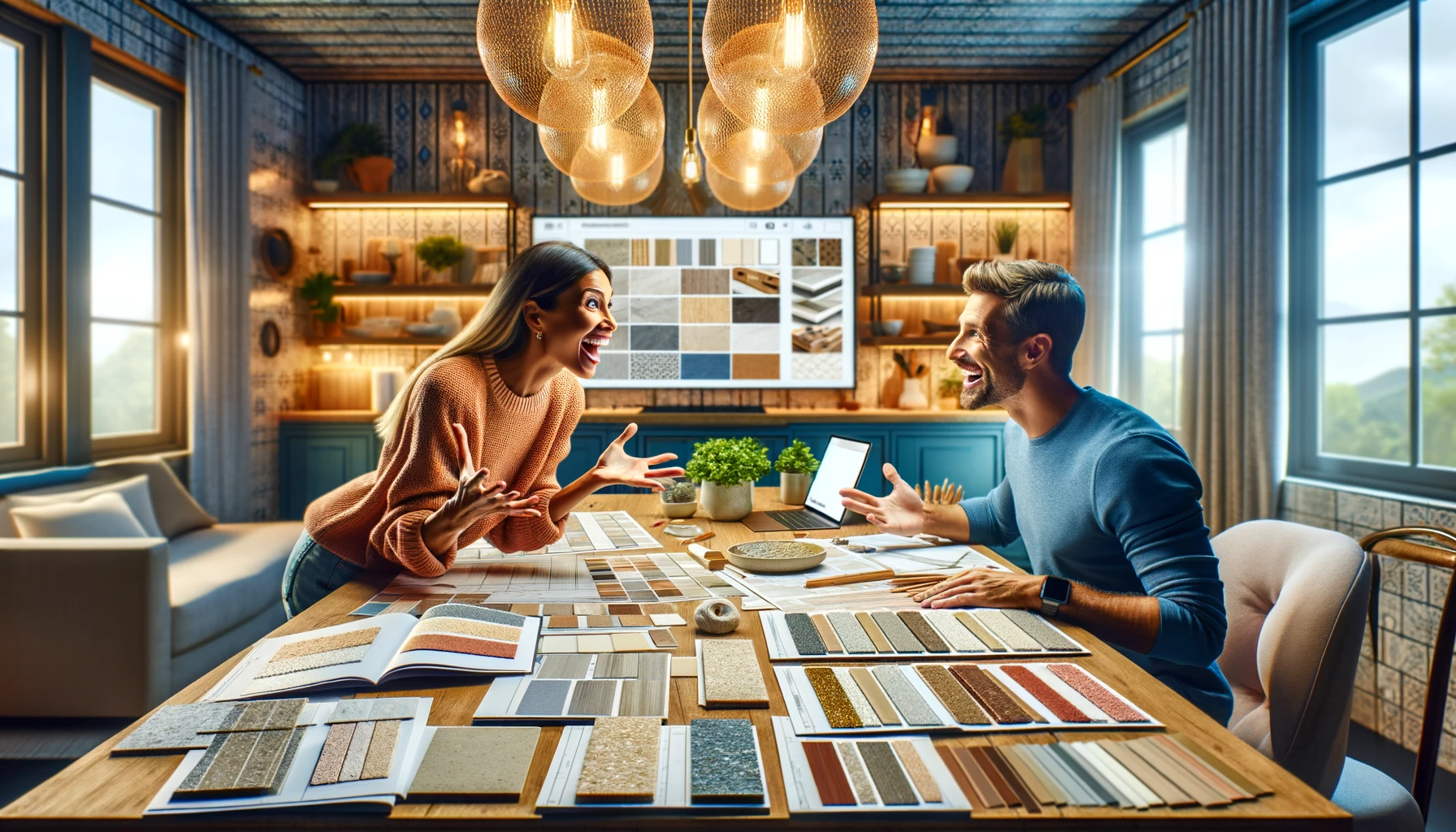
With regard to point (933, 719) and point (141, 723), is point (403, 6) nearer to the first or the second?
point (141, 723)

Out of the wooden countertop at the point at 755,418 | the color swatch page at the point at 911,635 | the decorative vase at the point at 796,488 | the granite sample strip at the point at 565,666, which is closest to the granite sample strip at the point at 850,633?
the color swatch page at the point at 911,635

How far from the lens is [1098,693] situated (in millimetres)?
921

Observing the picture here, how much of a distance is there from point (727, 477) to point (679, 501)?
159 millimetres

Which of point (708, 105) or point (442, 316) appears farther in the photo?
point (442, 316)

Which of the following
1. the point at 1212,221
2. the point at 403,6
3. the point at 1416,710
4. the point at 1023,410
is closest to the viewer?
the point at 1023,410

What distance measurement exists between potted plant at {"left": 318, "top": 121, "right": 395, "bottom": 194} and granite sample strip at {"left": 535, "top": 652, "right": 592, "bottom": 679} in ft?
14.4

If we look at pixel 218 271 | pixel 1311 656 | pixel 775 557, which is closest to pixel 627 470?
pixel 775 557

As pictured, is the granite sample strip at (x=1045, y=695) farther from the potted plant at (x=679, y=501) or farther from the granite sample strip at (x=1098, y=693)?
the potted plant at (x=679, y=501)

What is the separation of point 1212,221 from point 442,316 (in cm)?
411

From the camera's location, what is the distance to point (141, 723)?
0.84 meters

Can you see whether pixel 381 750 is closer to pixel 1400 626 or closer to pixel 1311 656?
pixel 1311 656

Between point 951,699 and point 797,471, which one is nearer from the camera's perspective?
point 951,699

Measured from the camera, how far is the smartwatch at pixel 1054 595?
121 cm

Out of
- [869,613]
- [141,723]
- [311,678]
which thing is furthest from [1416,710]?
[141,723]
